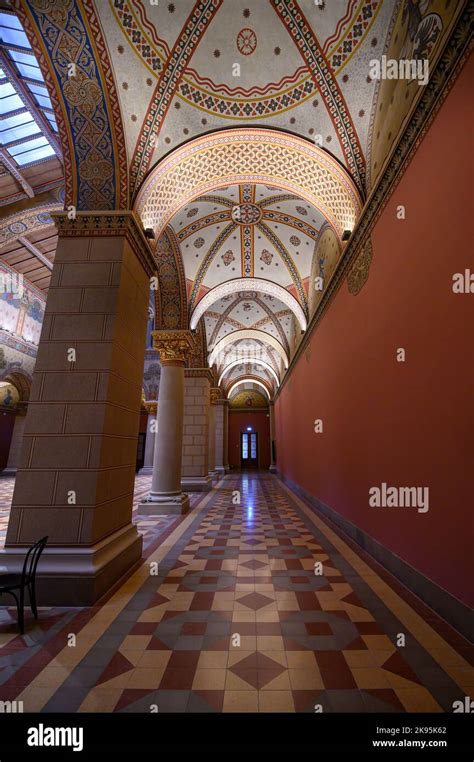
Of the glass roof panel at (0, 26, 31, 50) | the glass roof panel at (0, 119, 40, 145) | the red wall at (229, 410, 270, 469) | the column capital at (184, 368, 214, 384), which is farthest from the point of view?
the red wall at (229, 410, 270, 469)

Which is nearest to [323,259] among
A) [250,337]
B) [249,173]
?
[249,173]

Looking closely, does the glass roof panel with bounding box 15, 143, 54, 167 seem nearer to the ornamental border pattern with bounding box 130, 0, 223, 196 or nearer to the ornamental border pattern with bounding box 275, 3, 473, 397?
the ornamental border pattern with bounding box 130, 0, 223, 196

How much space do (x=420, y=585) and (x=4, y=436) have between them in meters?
20.7

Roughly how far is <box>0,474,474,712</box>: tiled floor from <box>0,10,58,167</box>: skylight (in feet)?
24.7

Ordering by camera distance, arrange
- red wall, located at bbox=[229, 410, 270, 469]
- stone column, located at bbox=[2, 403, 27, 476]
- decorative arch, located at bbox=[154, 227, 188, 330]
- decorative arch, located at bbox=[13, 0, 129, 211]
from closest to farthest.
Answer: decorative arch, located at bbox=[13, 0, 129, 211] → decorative arch, located at bbox=[154, 227, 188, 330] → stone column, located at bbox=[2, 403, 27, 476] → red wall, located at bbox=[229, 410, 270, 469]

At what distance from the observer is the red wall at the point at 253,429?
88.4 ft

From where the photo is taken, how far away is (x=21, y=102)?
6773mm

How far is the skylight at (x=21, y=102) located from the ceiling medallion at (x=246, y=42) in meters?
3.29

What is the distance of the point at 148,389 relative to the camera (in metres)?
20.8

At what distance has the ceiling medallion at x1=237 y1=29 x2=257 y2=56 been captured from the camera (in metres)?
4.23

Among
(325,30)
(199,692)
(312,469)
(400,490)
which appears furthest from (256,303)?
(199,692)

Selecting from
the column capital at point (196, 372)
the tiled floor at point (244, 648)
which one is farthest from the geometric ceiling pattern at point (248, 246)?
the tiled floor at point (244, 648)

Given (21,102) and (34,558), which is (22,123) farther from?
(34,558)

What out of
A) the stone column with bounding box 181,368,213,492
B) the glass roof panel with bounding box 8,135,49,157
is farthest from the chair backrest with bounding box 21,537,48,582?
the glass roof panel with bounding box 8,135,49,157
